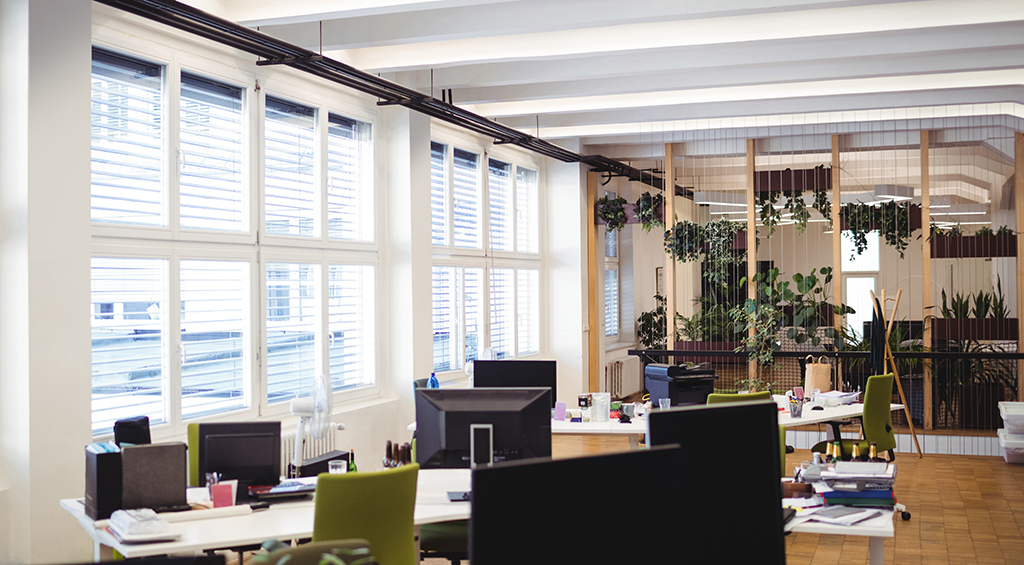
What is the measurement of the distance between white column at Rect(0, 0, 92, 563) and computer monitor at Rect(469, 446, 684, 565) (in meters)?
3.64

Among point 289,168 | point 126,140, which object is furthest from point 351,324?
point 126,140

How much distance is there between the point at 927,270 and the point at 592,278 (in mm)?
4314

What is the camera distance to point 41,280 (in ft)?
14.0

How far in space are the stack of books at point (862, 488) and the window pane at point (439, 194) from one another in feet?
18.1

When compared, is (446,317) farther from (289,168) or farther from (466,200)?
(289,168)

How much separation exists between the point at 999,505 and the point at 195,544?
21.2 feet

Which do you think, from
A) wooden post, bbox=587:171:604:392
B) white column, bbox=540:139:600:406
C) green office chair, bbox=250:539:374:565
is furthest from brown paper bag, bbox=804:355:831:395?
green office chair, bbox=250:539:374:565

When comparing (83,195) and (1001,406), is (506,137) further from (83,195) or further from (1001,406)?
(1001,406)

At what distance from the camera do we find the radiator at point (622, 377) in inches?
486

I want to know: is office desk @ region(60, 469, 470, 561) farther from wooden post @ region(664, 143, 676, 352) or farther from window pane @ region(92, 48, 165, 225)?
wooden post @ region(664, 143, 676, 352)

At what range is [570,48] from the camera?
653 centimetres

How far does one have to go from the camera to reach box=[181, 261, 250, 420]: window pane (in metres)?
5.56

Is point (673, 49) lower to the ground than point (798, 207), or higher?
higher

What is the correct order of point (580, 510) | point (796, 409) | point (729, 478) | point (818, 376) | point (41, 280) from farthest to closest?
point (818, 376) → point (796, 409) → point (41, 280) → point (729, 478) → point (580, 510)
